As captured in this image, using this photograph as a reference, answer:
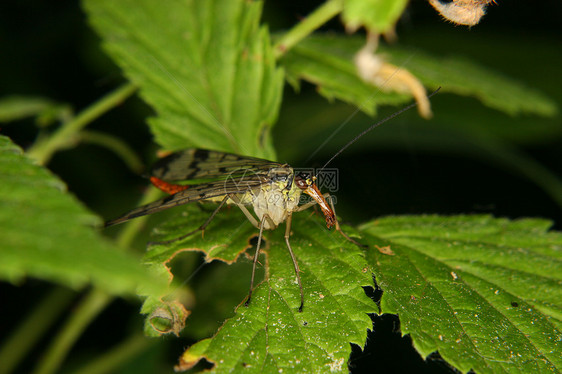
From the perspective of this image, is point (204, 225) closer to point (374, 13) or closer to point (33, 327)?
point (374, 13)

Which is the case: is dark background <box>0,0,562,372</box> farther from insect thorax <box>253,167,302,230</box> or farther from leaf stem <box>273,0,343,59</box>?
leaf stem <box>273,0,343,59</box>

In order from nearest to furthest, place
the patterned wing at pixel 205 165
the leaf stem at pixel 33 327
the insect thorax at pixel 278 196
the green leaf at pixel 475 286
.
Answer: the green leaf at pixel 475 286, the insect thorax at pixel 278 196, the patterned wing at pixel 205 165, the leaf stem at pixel 33 327

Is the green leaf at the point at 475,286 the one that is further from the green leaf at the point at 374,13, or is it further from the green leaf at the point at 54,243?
the green leaf at the point at 54,243

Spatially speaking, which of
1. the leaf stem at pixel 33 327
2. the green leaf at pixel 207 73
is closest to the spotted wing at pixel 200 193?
the green leaf at pixel 207 73

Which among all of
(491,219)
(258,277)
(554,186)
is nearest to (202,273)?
(258,277)

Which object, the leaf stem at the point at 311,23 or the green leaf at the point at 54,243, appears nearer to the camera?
the green leaf at the point at 54,243

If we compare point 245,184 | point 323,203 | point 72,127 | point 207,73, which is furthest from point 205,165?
point 72,127
